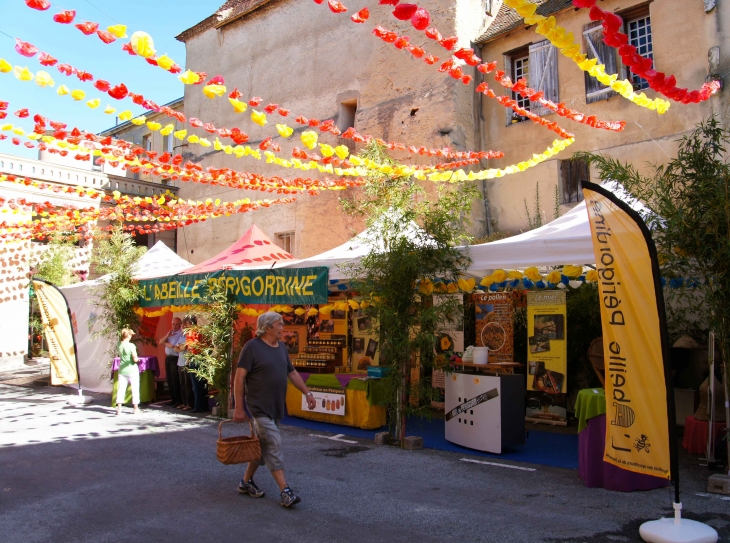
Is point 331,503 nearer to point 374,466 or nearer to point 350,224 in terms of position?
point 374,466

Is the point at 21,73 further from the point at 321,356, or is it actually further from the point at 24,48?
the point at 321,356

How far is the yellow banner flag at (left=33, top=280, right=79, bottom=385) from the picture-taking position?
12742 millimetres

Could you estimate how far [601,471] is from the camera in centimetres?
578

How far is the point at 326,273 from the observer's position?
351 inches

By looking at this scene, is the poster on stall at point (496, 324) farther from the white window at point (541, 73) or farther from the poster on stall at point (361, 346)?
the white window at point (541, 73)

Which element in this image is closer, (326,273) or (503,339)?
(326,273)

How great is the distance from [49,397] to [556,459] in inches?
426

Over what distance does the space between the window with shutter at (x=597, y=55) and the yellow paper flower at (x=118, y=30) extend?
1014cm

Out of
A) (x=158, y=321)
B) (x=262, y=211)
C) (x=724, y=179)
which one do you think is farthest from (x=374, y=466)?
(x=262, y=211)

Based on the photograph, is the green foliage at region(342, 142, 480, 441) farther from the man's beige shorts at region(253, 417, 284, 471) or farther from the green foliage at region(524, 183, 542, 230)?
the green foliage at region(524, 183, 542, 230)

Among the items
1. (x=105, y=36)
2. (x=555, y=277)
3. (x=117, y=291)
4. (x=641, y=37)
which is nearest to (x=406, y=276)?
(x=555, y=277)

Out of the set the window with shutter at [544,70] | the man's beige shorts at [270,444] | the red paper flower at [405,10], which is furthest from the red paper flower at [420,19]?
the window with shutter at [544,70]

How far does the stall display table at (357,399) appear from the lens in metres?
8.93

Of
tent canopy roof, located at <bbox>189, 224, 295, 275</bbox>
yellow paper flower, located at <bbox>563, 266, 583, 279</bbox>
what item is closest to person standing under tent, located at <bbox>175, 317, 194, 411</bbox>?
tent canopy roof, located at <bbox>189, 224, 295, 275</bbox>
